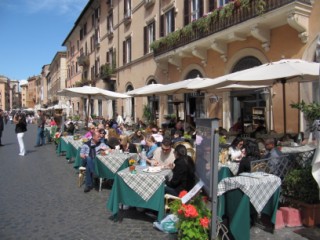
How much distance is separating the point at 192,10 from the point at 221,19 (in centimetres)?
416

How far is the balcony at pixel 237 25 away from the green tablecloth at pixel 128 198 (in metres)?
7.79

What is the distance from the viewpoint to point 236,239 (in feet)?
14.2

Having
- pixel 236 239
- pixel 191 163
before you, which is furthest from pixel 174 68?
pixel 236 239

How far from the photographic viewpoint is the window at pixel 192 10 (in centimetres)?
1594

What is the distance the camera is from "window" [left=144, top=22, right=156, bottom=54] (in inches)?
842

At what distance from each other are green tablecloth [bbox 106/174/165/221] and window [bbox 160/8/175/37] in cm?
1447

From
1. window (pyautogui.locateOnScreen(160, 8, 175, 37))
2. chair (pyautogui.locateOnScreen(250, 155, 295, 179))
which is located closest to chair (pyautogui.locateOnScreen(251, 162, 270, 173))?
chair (pyautogui.locateOnScreen(250, 155, 295, 179))

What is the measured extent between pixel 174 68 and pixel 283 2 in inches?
366

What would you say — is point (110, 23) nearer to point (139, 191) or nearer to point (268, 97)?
point (268, 97)

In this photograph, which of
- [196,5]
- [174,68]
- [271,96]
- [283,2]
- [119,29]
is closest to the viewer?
[283,2]

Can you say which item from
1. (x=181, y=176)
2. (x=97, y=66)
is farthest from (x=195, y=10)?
(x=97, y=66)

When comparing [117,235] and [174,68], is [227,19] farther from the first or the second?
[117,235]

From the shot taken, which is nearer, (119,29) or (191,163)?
(191,163)

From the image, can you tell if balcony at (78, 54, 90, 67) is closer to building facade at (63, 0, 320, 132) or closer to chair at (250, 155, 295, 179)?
building facade at (63, 0, 320, 132)
